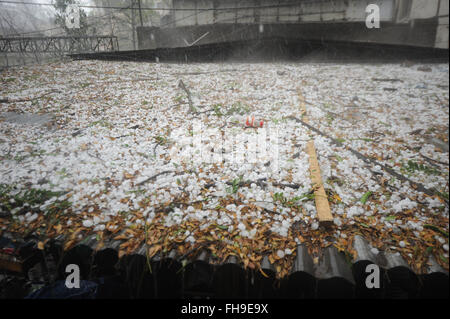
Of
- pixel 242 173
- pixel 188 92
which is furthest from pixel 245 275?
pixel 188 92

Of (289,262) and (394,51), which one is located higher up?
(394,51)

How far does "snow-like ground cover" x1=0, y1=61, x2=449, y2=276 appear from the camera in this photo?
2.04m

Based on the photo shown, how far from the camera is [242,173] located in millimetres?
3311

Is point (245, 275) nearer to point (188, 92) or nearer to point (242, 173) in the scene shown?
point (242, 173)

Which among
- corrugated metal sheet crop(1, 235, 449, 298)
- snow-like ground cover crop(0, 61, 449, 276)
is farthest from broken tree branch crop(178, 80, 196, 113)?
corrugated metal sheet crop(1, 235, 449, 298)

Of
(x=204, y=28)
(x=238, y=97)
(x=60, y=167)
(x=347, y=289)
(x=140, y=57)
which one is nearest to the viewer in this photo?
(x=347, y=289)

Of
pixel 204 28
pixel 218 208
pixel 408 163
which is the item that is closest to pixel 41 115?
pixel 218 208

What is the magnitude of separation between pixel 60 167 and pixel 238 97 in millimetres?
4614

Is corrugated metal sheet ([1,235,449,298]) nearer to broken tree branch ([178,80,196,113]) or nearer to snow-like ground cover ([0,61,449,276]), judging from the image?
snow-like ground cover ([0,61,449,276])

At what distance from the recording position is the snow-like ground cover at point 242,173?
2045mm

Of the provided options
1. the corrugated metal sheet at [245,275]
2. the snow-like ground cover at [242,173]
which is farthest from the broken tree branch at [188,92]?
the corrugated metal sheet at [245,275]

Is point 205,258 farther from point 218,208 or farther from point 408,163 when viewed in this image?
point 408,163

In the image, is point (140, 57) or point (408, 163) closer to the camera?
point (408, 163)

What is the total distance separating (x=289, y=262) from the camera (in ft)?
6.53
